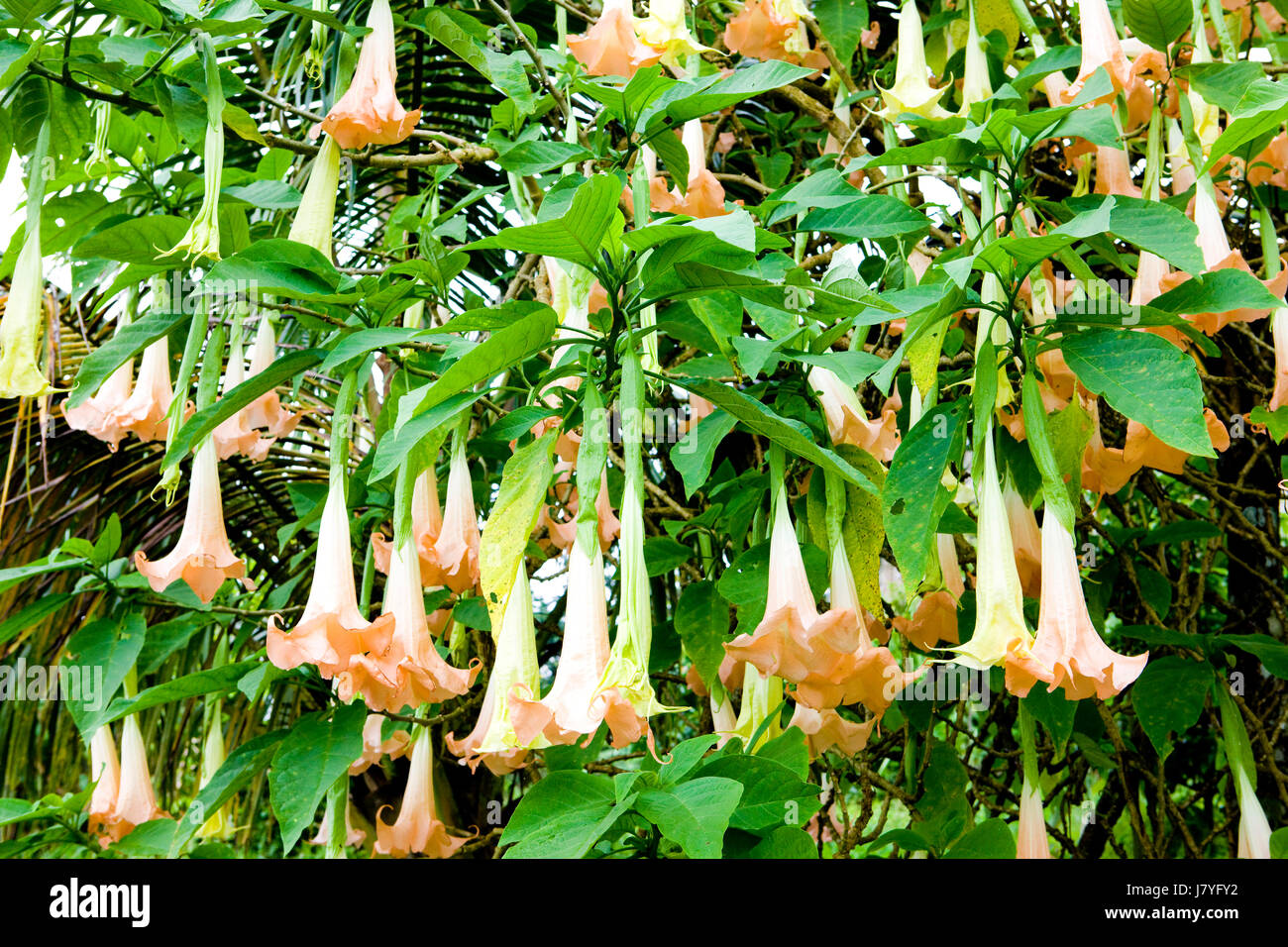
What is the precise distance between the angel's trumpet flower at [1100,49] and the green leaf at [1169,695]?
2.75ft

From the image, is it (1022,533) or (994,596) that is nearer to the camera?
(994,596)

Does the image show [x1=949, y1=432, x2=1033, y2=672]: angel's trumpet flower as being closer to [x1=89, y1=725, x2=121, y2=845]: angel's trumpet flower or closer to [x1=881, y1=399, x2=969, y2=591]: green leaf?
[x1=881, y1=399, x2=969, y2=591]: green leaf

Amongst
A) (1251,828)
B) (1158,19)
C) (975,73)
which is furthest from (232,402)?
(1251,828)

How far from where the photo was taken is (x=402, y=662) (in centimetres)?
121

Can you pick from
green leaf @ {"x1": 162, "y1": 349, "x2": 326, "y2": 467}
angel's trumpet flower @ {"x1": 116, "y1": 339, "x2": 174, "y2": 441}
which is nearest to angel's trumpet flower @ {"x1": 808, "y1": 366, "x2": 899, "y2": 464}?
green leaf @ {"x1": 162, "y1": 349, "x2": 326, "y2": 467}

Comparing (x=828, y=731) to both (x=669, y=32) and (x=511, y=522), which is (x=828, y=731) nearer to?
(x=511, y=522)

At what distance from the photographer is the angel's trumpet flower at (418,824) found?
1894 mm

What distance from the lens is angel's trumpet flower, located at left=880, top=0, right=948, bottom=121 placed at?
1.55m

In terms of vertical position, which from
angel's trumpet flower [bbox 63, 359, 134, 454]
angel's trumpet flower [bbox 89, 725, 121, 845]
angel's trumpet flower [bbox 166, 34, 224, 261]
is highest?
angel's trumpet flower [bbox 166, 34, 224, 261]

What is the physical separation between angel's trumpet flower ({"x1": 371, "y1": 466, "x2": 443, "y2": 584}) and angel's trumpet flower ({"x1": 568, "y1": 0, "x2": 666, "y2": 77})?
A: 0.61 meters

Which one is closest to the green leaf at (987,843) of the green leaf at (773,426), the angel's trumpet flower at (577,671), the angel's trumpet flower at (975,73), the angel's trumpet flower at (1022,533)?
the angel's trumpet flower at (1022,533)

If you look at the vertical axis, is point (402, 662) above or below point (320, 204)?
below

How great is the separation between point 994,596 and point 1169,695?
665 millimetres

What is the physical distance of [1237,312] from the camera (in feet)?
4.10
